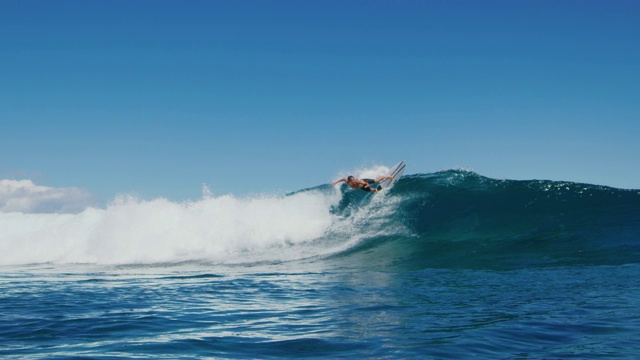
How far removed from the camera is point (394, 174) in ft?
70.1

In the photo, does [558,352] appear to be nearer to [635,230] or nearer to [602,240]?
[602,240]

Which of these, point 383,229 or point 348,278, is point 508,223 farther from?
point 348,278

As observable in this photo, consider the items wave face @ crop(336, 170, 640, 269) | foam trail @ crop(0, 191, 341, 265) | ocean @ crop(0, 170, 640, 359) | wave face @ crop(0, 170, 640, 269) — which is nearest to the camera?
ocean @ crop(0, 170, 640, 359)

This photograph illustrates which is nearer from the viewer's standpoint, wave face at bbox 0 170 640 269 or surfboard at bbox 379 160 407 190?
wave face at bbox 0 170 640 269

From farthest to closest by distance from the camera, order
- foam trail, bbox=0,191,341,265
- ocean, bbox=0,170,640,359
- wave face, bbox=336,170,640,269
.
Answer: foam trail, bbox=0,191,341,265 < wave face, bbox=336,170,640,269 < ocean, bbox=0,170,640,359

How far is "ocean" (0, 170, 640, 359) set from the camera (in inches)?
218

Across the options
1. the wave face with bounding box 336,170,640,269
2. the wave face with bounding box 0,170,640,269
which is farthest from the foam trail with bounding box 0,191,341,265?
the wave face with bounding box 336,170,640,269

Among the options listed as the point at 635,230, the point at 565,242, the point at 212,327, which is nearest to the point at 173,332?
the point at 212,327

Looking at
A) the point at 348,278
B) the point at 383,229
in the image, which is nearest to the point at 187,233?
the point at 383,229

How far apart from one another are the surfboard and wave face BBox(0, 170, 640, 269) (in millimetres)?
322

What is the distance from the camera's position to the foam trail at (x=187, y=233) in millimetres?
18984

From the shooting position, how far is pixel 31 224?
33.0m

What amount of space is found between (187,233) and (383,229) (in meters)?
7.51

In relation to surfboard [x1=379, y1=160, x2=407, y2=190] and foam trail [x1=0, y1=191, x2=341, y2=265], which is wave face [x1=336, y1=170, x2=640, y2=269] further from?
foam trail [x1=0, y1=191, x2=341, y2=265]
